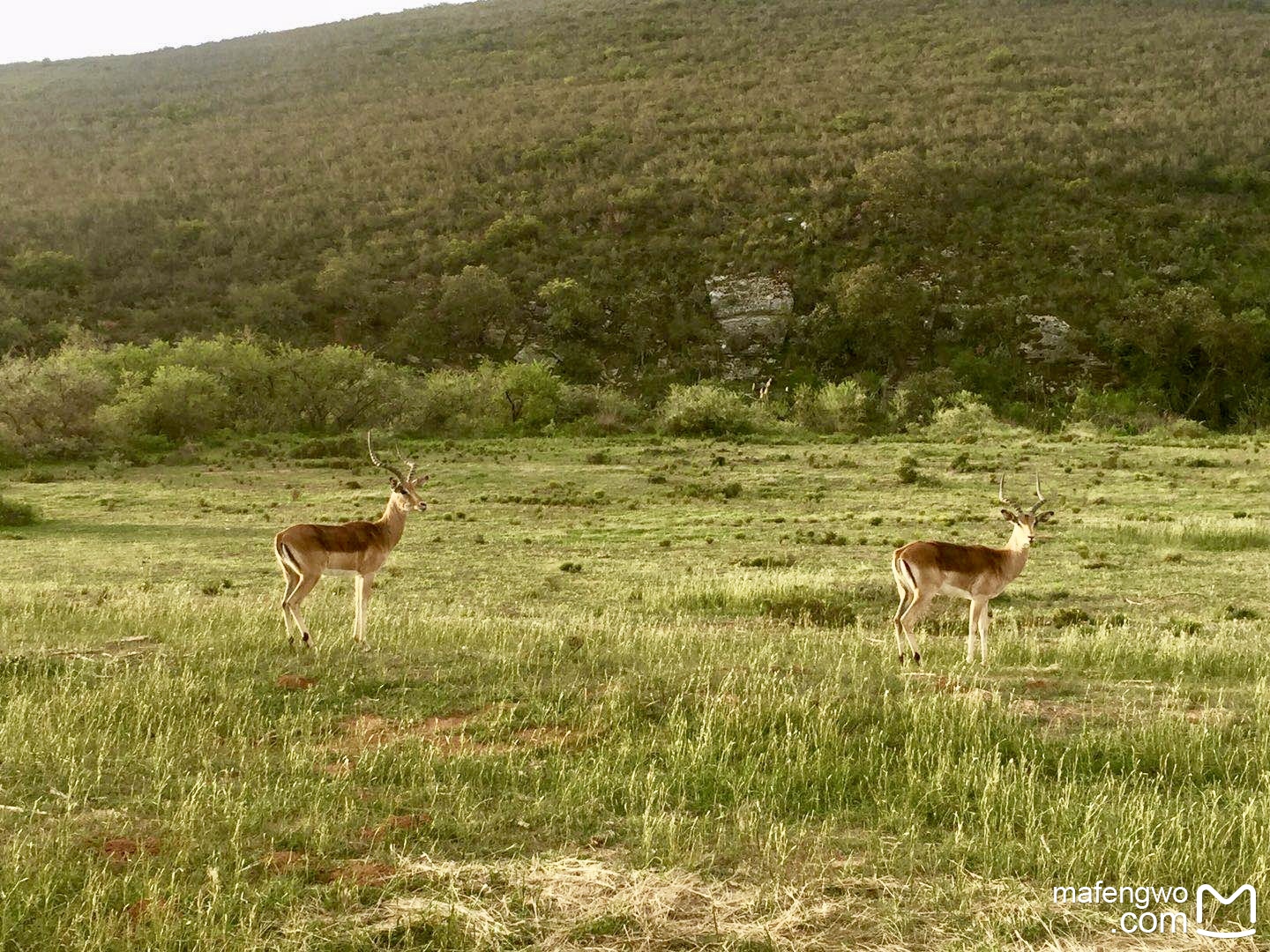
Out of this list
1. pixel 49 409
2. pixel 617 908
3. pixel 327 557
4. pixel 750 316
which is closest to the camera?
pixel 617 908

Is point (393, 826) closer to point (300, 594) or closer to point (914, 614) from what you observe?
point (300, 594)

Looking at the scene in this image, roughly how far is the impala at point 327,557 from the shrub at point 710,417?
30.3 meters

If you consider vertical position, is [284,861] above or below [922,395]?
above

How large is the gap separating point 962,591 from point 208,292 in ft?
194

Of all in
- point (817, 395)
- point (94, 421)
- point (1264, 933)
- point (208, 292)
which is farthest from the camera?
point (208, 292)

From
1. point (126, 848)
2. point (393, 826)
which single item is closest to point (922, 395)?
point (393, 826)

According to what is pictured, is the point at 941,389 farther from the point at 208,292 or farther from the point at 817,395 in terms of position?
the point at 208,292

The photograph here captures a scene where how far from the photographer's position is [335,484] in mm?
31891

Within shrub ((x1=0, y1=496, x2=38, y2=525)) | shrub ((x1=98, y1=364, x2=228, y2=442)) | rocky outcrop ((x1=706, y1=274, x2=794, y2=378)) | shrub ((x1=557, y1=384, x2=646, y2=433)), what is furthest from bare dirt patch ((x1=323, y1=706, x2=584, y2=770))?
rocky outcrop ((x1=706, y1=274, x2=794, y2=378))

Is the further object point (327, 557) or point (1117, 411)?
point (1117, 411)

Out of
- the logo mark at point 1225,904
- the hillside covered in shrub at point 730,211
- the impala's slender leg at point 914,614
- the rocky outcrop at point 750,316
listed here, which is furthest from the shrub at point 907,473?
the rocky outcrop at point 750,316

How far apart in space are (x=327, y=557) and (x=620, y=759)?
559 cm

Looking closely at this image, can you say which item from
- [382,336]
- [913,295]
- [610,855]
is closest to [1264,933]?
[610,855]

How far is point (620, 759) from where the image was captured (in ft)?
27.9
